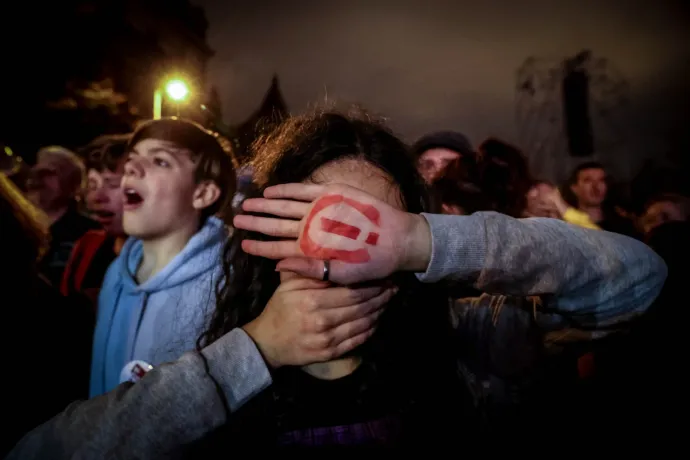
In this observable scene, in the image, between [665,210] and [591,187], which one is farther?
[591,187]

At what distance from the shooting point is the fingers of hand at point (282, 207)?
35.2 inches

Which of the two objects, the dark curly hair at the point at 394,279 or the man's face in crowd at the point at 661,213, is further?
the man's face in crowd at the point at 661,213

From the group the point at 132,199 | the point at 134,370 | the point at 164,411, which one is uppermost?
the point at 132,199

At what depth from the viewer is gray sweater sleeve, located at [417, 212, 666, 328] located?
0.87m

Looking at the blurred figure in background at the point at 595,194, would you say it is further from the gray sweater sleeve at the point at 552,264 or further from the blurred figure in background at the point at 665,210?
the gray sweater sleeve at the point at 552,264

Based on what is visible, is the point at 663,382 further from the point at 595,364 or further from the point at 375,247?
the point at 375,247

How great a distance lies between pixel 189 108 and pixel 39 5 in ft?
25.8

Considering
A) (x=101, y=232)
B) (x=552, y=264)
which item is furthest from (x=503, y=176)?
(x=101, y=232)

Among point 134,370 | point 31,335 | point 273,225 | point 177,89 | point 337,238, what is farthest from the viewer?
point 177,89

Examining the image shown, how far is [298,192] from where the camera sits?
905 mm

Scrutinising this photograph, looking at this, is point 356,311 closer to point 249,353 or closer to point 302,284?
point 302,284

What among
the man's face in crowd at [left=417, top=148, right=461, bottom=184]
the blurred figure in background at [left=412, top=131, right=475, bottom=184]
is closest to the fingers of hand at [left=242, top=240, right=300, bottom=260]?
the blurred figure in background at [left=412, top=131, right=475, bottom=184]

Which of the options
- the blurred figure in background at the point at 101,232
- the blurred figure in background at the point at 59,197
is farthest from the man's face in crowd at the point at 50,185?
the blurred figure in background at the point at 101,232

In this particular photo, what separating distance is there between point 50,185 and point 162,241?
2589 mm
